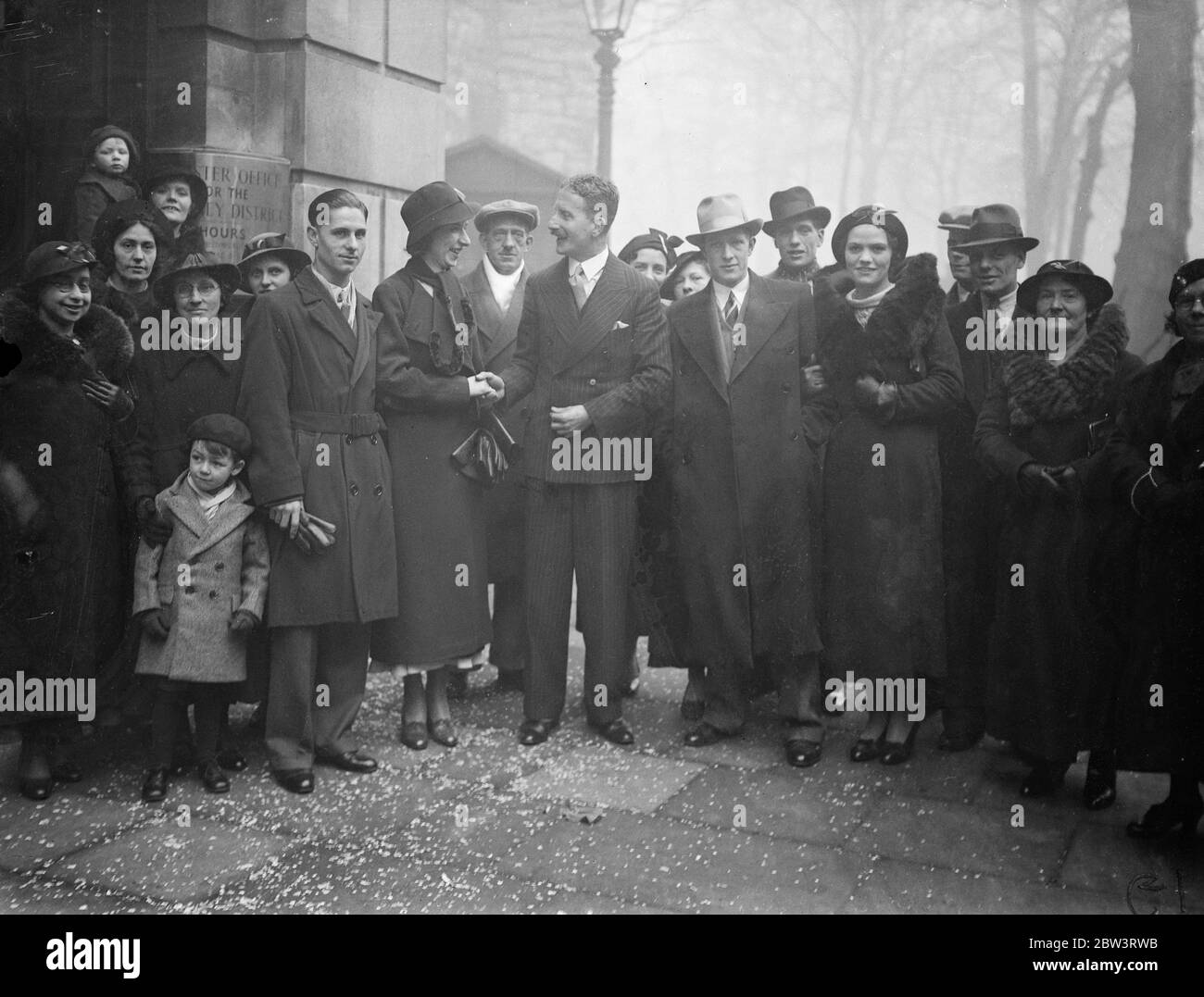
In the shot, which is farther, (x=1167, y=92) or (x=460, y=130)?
(x=460, y=130)

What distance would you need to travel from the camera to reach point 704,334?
17.6 feet

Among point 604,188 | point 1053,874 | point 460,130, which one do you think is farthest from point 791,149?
point 460,130

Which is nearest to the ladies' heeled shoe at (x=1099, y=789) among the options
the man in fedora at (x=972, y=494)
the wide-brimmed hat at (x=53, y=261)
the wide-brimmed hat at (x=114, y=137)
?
the man in fedora at (x=972, y=494)

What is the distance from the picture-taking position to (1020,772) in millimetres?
4957

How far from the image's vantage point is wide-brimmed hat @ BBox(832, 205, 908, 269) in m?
5.12

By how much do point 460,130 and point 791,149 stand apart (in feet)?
23.4

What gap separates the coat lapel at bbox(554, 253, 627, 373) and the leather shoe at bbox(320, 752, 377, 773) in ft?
6.14

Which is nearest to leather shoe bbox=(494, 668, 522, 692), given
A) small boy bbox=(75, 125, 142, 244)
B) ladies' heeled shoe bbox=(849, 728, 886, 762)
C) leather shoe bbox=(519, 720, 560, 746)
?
leather shoe bbox=(519, 720, 560, 746)

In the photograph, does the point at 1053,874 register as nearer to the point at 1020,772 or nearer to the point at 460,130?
the point at 1020,772

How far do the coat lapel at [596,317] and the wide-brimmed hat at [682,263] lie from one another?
94 centimetres

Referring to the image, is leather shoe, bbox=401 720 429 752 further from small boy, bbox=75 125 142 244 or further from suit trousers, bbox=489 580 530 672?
small boy, bbox=75 125 142 244

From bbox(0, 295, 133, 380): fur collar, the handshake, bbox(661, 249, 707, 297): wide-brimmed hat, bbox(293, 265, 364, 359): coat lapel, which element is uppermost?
bbox(661, 249, 707, 297): wide-brimmed hat

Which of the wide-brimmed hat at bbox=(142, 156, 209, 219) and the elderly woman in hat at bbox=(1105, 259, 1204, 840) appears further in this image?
the wide-brimmed hat at bbox=(142, 156, 209, 219)

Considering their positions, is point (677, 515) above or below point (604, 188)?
below
